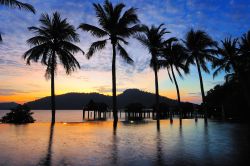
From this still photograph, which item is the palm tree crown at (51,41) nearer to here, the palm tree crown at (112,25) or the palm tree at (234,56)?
the palm tree crown at (112,25)

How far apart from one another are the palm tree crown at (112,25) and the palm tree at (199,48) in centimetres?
1207

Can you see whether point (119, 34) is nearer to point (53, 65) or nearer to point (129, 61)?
point (129, 61)

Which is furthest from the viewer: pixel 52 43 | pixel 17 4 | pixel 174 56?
pixel 174 56

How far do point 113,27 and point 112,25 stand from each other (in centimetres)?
23

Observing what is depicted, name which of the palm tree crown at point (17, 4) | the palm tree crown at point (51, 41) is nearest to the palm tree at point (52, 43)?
the palm tree crown at point (51, 41)

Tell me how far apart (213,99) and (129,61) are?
32180 millimetres

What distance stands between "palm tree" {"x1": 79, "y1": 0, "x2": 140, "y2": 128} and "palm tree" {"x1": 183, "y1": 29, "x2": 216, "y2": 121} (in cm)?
1207

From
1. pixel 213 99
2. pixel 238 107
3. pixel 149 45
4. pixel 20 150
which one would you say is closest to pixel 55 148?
pixel 20 150

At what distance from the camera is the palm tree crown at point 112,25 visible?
104 feet

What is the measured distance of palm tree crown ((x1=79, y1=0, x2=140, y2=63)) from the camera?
Answer: 3172 cm

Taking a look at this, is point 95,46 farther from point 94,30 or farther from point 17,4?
point 17,4

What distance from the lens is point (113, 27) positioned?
1256 inches

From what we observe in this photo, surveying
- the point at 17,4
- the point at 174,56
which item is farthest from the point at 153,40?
the point at 17,4

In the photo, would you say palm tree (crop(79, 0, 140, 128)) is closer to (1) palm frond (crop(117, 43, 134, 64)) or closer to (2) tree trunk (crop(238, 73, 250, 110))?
(1) palm frond (crop(117, 43, 134, 64))
